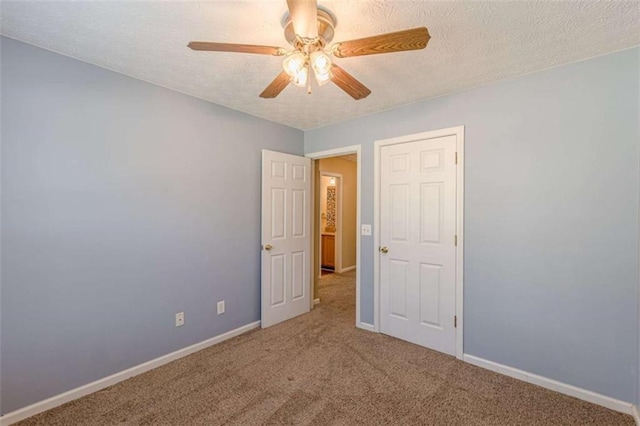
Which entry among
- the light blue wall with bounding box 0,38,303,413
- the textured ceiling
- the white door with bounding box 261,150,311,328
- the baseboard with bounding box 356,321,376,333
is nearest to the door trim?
the white door with bounding box 261,150,311,328

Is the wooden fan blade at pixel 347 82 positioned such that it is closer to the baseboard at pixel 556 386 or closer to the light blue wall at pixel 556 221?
the light blue wall at pixel 556 221

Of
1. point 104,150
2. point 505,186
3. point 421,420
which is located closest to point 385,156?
point 505,186

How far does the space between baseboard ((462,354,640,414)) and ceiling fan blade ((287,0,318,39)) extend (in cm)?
278

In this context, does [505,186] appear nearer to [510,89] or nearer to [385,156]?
[510,89]

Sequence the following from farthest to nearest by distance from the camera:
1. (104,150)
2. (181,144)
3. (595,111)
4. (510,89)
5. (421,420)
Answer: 1. (181,144)
2. (510,89)
3. (104,150)
4. (595,111)
5. (421,420)

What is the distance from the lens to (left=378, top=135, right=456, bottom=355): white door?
8.82 ft

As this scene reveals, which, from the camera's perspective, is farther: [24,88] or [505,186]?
[505,186]

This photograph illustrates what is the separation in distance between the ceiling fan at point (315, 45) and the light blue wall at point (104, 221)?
51.8 inches

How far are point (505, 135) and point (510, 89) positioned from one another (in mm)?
370

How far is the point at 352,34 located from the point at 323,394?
8.03 feet

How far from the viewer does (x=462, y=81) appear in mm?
2398

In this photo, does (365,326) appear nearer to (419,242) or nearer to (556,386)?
(419,242)

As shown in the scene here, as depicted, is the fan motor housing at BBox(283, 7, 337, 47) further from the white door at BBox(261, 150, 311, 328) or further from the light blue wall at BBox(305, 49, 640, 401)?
the white door at BBox(261, 150, 311, 328)

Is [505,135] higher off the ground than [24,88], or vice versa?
[24,88]
